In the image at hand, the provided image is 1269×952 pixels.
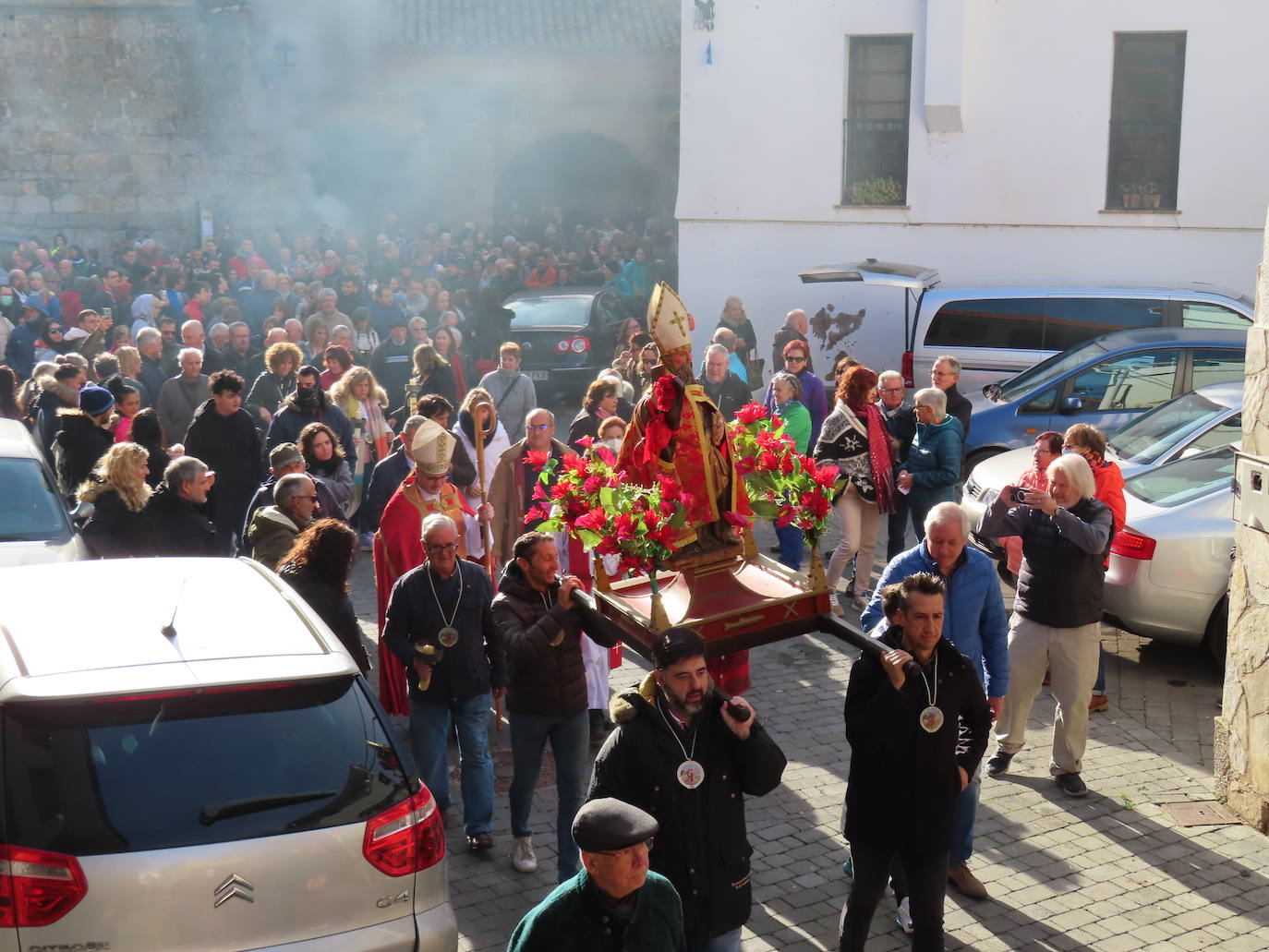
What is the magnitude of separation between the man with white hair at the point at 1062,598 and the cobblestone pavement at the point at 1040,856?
0.39 metres

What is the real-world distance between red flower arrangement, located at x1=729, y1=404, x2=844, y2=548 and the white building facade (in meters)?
13.2

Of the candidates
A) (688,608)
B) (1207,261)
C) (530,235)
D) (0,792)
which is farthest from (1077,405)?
(530,235)

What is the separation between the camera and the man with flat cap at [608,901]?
3.66 meters

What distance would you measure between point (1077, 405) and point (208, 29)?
22.7 m

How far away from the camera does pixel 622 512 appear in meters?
5.32

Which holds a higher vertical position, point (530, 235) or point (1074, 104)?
point (1074, 104)

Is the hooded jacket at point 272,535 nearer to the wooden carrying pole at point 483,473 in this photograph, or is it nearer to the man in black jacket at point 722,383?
the wooden carrying pole at point 483,473

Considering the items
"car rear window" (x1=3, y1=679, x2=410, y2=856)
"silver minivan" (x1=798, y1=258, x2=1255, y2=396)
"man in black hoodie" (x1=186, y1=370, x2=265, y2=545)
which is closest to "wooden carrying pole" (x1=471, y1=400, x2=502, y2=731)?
"man in black hoodie" (x1=186, y1=370, x2=265, y2=545)

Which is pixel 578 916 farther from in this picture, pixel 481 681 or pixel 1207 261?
pixel 1207 261

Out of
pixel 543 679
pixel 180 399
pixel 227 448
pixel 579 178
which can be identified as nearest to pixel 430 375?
pixel 180 399

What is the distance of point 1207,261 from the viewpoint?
64.9 ft

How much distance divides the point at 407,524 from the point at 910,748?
3.75 metres

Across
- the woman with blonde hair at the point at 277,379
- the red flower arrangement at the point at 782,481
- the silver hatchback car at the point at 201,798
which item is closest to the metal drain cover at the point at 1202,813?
the red flower arrangement at the point at 782,481

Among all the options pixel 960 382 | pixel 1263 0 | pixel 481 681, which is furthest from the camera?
pixel 1263 0
